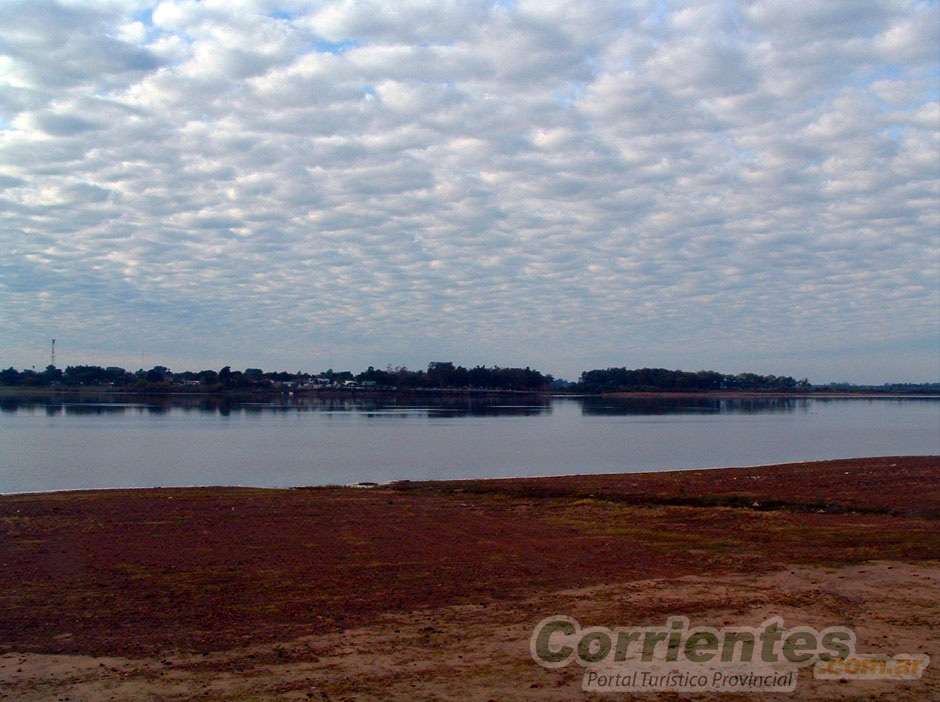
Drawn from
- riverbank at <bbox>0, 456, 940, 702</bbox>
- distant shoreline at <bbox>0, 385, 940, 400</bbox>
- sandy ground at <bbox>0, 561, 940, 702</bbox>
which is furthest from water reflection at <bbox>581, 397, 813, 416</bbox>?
sandy ground at <bbox>0, 561, 940, 702</bbox>

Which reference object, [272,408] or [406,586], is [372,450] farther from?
[272,408]

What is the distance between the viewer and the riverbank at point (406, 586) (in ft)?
20.6

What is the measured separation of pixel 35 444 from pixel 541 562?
3851 centimetres

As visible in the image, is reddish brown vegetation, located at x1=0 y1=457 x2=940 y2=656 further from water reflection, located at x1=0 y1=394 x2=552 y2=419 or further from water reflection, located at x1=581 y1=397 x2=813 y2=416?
water reflection, located at x1=581 y1=397 x2=813 y2=416

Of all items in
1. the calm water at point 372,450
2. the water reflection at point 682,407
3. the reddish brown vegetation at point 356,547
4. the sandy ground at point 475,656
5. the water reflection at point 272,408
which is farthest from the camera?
the water reflection at point 682,407

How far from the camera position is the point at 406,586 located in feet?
30.7

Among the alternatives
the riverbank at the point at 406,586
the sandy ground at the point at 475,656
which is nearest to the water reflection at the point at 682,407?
the riverbank at the point at 406,586

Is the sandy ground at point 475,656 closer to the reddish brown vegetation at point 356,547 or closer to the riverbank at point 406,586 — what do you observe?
the riverbank at point 406,586

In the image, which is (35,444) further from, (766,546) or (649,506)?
(766,546)

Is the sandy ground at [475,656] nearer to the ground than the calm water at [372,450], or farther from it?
farther from it

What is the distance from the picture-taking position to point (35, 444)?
136 feet

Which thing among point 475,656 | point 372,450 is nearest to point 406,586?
point 475,656

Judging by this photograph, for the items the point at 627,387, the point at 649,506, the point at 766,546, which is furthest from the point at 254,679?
the point at 627,387

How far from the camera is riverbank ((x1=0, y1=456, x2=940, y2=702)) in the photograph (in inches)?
247
